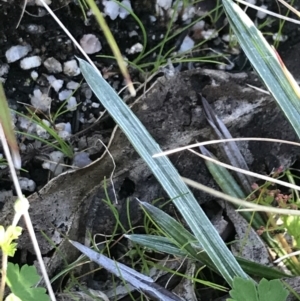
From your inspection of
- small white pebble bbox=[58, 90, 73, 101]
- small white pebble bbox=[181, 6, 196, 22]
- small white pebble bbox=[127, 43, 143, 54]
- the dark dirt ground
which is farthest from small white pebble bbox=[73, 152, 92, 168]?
small white pebble bbox=[181, 6, 196, 22]

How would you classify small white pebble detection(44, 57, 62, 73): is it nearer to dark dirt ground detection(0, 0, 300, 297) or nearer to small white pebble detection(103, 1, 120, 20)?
dark dirt ground detection(0, 0, 300, 297)

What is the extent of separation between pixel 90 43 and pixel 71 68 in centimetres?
6

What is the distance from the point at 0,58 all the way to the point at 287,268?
0.63 meters

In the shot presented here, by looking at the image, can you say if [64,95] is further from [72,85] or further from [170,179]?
[170,179]

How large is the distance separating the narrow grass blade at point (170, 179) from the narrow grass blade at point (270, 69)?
201 mm

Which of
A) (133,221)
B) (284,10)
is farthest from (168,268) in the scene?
(284,10)

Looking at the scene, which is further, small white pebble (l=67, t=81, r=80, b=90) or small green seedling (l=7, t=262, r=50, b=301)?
small white pebble (l=67, t=81, r=80, b=90)

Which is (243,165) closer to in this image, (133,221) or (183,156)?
(183,156)

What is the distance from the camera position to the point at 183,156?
0.88 m

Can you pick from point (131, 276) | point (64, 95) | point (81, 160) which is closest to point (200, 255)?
point (131, 276)

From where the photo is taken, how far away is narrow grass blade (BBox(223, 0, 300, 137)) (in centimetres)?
79

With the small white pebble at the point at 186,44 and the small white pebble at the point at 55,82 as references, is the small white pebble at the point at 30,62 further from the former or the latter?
the small white pebble at the point at 186,44

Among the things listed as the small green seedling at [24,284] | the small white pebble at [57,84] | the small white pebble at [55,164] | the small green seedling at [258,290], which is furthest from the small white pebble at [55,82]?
the small green seedling at [258,290]

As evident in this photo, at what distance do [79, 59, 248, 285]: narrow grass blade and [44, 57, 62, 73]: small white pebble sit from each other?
14cm
